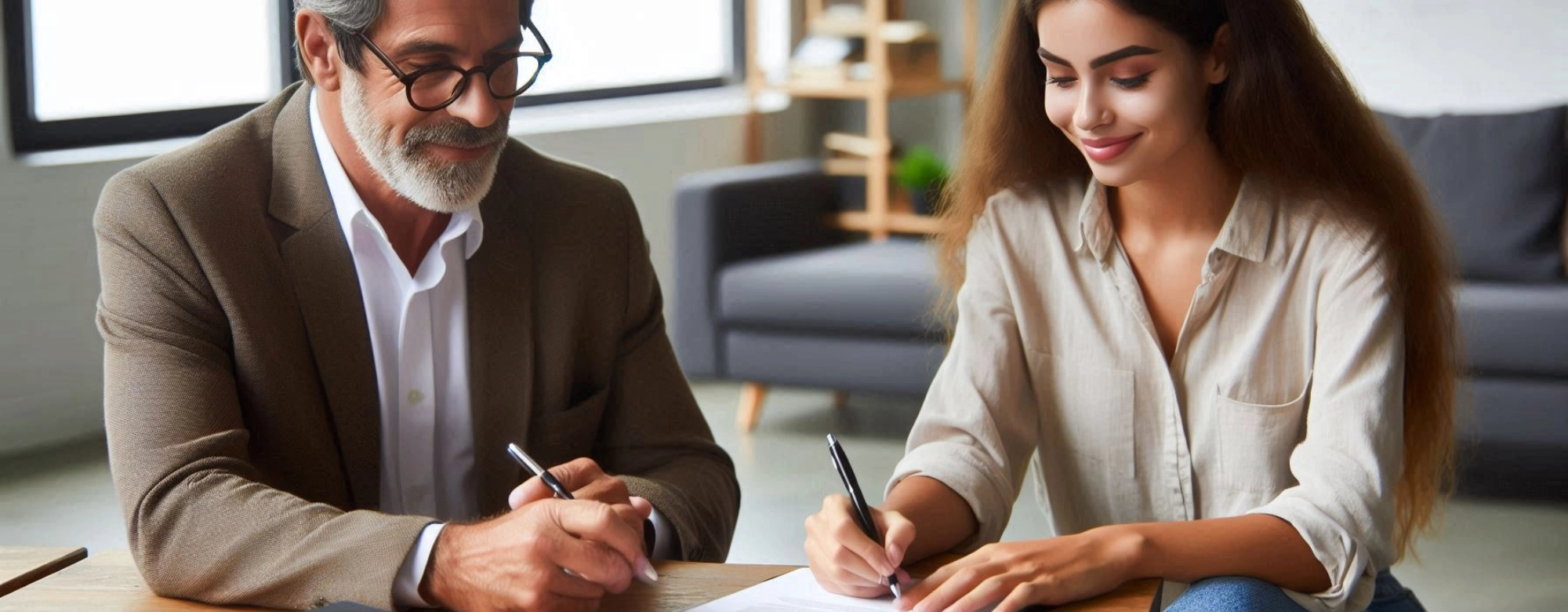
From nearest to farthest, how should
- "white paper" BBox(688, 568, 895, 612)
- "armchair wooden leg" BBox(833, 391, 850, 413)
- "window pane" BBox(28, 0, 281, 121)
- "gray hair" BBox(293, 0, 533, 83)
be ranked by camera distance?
"white paper" BBox(688, 568, 895, 612) < "gray hair" BBox(293, 0, 533, 83) < "window pane" BBox(28, 0, 281, 121) < "armchair wooden leg" BBox(833, 391, 850, 413)

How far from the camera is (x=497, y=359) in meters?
1.74

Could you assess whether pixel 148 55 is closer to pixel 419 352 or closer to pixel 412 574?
pixel 419 352

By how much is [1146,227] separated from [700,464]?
528mm

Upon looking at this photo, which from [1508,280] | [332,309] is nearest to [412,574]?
[332,309]

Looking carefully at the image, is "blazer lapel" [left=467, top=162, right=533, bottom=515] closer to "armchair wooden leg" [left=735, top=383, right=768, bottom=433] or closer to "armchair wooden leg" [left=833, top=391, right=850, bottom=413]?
"armchair wooden leg" [left=735, top=383, right=768, bottom=433]

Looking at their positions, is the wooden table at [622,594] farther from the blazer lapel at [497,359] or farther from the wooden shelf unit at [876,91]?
the wooden shelf unit at [876,91]

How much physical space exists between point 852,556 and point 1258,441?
0.57m

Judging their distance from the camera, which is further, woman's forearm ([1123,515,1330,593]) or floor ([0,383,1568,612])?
floor ([0,383,1568,612])

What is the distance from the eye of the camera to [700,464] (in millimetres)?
1765

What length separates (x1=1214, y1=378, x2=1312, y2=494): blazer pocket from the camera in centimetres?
171

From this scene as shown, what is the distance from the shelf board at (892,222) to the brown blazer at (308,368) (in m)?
3.55

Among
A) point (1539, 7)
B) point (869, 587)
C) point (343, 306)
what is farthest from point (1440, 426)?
point (1539, 7)

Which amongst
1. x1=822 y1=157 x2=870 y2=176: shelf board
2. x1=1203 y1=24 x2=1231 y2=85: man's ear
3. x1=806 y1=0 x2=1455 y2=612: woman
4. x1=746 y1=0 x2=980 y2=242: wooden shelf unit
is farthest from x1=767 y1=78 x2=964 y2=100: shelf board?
x1=1203 y1=24 x2=1231 y2=85: man's ear

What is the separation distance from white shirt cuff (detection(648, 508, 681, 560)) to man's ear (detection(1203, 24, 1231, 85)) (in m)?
0.69
